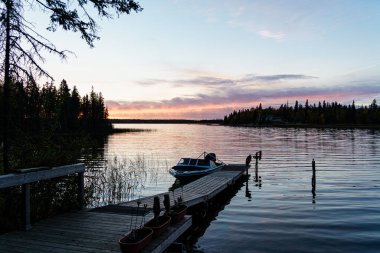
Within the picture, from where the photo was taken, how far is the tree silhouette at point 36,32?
9.87 metres

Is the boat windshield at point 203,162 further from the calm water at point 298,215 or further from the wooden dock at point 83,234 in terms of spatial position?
the wooden dock at point 83,234

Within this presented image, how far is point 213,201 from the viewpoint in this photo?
21.5 m

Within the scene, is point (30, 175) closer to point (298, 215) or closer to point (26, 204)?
point (26, 204)

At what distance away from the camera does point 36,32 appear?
1020 centimetres

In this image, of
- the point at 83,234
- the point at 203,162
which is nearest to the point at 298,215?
the point at 83,234

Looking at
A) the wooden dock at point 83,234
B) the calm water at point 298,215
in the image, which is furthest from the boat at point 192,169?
the wooden dock at point 83,234

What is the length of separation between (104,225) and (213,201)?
12696mm

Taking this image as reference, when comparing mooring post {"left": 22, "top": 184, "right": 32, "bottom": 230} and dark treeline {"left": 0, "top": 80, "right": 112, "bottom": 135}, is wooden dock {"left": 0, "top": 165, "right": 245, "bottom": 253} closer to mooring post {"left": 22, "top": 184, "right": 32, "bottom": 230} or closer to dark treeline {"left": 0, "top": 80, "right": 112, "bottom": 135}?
mooring post {"left": 22, "top": 184, "right": 32, "bottom": 230}

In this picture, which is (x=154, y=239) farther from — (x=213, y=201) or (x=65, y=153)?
(x=213, y=201)

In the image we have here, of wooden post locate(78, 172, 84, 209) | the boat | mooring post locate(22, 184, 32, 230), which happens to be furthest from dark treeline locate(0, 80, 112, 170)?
the boat

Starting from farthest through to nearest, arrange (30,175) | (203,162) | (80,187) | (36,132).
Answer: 1. (203,162)
2. (36,132)
3. (80,187)
4. (30,175)

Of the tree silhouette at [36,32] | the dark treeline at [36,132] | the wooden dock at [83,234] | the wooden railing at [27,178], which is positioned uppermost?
the tree silhouette at [36,32]

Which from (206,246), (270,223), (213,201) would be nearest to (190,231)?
(206,246)

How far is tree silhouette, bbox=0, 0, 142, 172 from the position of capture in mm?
9867
